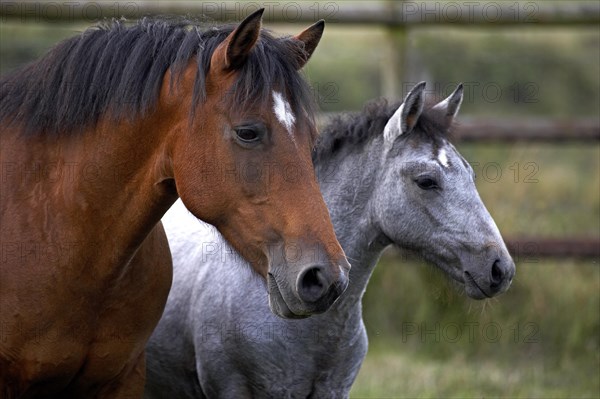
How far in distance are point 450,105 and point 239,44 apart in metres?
1.50

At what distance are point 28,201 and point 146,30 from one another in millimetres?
752

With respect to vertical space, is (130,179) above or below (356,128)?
above

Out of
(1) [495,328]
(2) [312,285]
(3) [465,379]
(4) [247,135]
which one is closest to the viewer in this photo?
(2) [312,285]

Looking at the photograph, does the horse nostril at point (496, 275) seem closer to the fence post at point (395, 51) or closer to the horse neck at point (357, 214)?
the horse neck at point (357, 214)

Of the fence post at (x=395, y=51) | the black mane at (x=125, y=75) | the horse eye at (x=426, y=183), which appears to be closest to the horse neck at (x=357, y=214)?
the horse eye at (x=426, y=183)

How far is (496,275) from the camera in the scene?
3723mm

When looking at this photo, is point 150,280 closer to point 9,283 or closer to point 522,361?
point 9,283

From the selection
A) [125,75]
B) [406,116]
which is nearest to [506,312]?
[406,116]

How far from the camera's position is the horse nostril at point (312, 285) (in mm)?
2770

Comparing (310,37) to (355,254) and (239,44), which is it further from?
(355,254)

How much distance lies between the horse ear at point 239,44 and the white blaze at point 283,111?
0.16 metres

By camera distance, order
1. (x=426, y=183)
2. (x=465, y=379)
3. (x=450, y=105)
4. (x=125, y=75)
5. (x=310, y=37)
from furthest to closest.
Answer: (x=465, y=379) < (x=450, y=105) < (x=426, y=183) < (x=310, y=37) < (x=125, y=75)

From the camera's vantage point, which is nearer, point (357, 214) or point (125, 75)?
point (125, 75)

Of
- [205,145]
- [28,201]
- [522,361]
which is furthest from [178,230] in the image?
[522,361]
